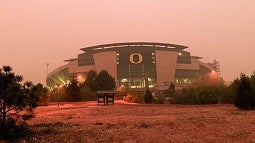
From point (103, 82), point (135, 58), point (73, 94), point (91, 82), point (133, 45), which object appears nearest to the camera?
point (73, 94)

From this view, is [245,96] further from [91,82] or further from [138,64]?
[138,64]

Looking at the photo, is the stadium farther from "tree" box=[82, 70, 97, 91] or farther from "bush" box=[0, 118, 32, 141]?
"bush" box=[0, 118, 32, 141]

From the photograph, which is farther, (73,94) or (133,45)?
(133,45)

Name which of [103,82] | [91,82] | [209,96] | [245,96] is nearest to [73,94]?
[103,82]

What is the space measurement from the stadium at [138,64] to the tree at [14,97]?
447 ft

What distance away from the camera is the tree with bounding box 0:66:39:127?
45.9ft

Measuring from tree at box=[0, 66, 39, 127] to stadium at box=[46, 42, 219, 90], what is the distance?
13616 cm

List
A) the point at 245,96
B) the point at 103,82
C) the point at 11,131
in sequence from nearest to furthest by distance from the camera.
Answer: the point at 11,131 < the point at 245,96 < the point at 103,82

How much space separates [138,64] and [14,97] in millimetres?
144548

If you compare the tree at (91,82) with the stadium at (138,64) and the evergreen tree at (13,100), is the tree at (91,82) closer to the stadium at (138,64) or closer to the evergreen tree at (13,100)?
the evergreen tree at (13,100)

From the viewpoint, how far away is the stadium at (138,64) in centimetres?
15788

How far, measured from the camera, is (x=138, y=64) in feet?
519

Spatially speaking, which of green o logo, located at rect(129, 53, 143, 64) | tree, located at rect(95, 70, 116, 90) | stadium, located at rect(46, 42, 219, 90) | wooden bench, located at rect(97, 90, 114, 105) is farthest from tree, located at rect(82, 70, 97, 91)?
green o logo, located at rect(129, 53, 143, 64)

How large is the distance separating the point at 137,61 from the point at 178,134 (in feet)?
474
